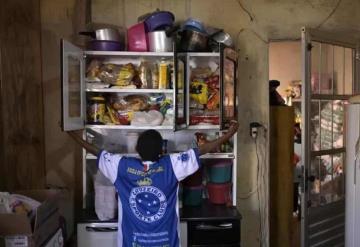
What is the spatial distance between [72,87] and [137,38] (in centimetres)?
60

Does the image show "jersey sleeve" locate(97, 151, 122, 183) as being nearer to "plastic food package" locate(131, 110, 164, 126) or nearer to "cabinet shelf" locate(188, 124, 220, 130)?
"plastic food package" locate(131, 110, 164, 126)

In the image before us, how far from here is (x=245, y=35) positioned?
9.29 ft

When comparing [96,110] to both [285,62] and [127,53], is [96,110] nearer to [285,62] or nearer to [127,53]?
[127,53]

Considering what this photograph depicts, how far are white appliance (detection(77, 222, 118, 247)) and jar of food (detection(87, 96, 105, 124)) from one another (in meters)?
0.69

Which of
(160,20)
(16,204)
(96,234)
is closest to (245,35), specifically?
(160,20)

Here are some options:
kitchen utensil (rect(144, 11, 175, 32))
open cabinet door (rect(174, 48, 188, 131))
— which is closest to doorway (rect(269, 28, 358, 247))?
open cabinet door (rect(174, 48, 188, 131))

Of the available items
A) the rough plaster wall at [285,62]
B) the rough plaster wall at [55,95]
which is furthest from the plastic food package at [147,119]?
the rough plaster wall at [285,62]

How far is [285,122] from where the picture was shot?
322 cm

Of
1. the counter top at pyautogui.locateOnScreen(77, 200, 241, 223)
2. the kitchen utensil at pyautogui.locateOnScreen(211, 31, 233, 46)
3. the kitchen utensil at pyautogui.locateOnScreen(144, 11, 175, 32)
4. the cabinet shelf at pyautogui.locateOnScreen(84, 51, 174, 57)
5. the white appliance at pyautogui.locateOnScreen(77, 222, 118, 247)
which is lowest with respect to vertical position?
the white appliance at pyautogui.locateOnScreen(77, 222, 118, 247)

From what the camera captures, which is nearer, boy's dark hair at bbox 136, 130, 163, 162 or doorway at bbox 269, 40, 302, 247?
boy's dark hair at bbox 136, 130, 163, 162

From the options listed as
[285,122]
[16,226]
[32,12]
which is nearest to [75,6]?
[32,12]

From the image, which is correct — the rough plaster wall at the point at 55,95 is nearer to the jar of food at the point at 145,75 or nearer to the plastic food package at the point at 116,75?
the plastic food package at the point at 116,75

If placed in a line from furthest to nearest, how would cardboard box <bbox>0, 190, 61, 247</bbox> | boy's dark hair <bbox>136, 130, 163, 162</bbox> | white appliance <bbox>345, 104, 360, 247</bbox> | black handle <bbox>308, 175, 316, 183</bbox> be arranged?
black handle <bbox>308, 175, 316, 183</bbox>, boy's dark hair <bbox>136, 130, 163, 162</bbox>, cardboard box <bbox>0, 190, 61, 247</bbox>, white appliance <bbox>345, 104, 360, 247</bbox>

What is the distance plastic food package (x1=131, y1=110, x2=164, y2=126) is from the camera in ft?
8.21
